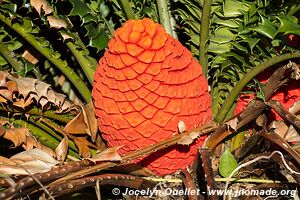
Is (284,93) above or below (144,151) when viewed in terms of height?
above

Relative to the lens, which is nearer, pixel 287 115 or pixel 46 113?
pixel 287 115

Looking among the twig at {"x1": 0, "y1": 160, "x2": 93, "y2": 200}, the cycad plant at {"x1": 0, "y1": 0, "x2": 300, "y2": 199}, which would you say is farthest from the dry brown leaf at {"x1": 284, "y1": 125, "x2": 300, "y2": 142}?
the twig at {"x1": 0, "y1": 160, "x2": 93, "y2": 200}

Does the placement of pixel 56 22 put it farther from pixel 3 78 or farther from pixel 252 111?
pixel 252 111

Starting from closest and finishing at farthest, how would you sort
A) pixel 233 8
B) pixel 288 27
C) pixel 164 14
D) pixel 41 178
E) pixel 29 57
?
pixel 41 178 → pixel 288 27 → pixel 233 8 → pixel 164 14 → pixel 29 57

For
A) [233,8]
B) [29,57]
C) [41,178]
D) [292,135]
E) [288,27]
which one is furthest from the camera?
[29,57]

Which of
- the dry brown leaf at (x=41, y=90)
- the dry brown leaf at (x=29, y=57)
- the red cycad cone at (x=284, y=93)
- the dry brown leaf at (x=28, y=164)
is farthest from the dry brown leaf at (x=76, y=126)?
the red cycad cone at (x=284, y=93)

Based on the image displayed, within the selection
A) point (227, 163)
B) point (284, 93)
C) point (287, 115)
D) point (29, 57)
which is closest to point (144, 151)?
point (227, 163)

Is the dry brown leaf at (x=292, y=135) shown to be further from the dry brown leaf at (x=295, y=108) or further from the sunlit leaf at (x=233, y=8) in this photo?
the sunlit leaf at (x=233, y=8)
